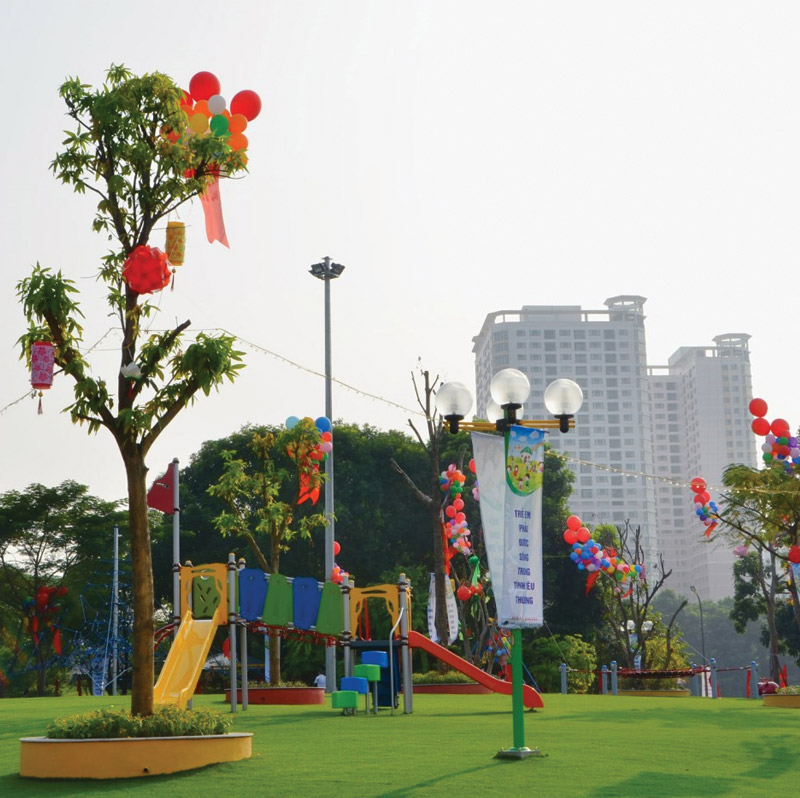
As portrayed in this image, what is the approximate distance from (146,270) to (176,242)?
0.75 metres

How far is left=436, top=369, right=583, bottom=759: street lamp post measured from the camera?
38.0 ft

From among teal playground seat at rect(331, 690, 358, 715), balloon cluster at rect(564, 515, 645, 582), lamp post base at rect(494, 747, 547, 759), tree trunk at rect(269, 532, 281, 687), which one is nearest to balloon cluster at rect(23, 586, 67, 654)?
tree trunk at rect(269, 532, 281, 687)

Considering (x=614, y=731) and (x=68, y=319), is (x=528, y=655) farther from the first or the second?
(x=68, y=319)

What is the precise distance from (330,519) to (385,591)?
264 inches

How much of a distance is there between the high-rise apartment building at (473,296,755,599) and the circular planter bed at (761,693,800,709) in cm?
14112

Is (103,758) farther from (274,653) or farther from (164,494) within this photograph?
(274,653)

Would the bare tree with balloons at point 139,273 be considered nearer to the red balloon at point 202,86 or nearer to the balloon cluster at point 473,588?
the red balloon at point 202,86

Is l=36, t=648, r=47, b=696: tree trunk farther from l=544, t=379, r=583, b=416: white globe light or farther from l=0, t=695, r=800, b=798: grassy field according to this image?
l=544, t=379, r=583, b=416: white globe light

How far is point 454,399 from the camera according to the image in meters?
11.9

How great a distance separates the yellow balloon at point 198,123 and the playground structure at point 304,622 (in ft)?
28.5

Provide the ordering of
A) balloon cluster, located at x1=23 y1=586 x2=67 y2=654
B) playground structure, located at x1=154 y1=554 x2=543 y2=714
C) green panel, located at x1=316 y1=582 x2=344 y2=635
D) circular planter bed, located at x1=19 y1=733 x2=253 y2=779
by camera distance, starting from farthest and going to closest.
Answer: 1. balloon cluster, located at x1=23 y1=586 x2=67 y2=654
2. green panel, located at x1=316 y1=582 x2=344 y2=635
3. playground structure, located at x1=154 y1=554 x2=543 y2=714
4. circular planter bed, located at x1=19 y1=733 x2=253 y2=779

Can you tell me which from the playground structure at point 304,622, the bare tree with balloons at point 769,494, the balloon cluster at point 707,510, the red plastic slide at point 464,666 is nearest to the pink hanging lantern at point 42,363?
the playground structure at point 304,622

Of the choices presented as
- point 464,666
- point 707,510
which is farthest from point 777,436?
point 464,666

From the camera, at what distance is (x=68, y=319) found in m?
12.3
